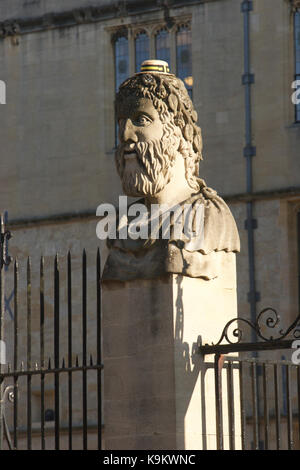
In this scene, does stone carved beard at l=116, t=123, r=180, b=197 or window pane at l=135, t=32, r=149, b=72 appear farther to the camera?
window pane at l=135, t=32, r=149, b=72

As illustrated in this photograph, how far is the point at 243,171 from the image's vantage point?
25062 millimetres

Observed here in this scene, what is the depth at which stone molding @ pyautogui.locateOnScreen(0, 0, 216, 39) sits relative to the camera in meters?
26.0

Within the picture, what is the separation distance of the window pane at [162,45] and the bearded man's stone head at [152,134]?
1666 cm

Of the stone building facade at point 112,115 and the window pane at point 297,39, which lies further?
the window pane at point 297,39

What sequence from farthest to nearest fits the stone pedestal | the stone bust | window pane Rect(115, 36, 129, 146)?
window pane Rect(115, 36, 129, 146), the stone bust, the stone pedestal

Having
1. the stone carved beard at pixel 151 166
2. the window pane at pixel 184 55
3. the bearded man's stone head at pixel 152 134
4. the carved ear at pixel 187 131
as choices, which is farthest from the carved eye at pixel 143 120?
the window pane at pixel 184 55

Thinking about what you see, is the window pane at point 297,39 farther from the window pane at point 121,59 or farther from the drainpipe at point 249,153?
the window pane at point 121,59

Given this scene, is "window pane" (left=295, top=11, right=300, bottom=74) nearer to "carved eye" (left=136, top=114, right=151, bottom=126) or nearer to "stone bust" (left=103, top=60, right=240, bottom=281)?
"stone bust" (left=103, top=60, right=240, bottom=281)

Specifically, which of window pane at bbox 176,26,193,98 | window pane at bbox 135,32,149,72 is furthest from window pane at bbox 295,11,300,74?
window pane at bbox 135,32,149,72

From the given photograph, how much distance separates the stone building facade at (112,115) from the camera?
2469 centimetres

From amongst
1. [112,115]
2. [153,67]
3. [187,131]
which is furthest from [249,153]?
[187,131]

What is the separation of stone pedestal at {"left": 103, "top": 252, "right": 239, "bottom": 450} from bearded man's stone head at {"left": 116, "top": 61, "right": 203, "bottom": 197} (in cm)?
67

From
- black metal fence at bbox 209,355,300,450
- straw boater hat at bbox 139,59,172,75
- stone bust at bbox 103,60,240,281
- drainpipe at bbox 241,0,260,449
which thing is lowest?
black metal fence at bbox 209,355,300,450
